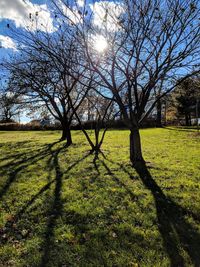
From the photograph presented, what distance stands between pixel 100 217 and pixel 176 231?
1118 mm

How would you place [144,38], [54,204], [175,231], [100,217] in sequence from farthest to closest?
[144,38] → [54,204] → [100,217] → [175,231]

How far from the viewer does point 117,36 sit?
20.6ft

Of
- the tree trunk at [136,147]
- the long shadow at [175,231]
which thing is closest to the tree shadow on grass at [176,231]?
the long shadow at [175,231]

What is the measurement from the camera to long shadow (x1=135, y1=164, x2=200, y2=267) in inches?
101

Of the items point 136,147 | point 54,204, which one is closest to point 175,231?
point 54,204

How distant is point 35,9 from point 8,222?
16.0ft

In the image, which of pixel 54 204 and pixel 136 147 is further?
pixel 136 147

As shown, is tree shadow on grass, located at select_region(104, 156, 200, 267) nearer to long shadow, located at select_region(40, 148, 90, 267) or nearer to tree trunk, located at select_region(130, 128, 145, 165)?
long shadow, located at select_region(40, 148, 90, 267)

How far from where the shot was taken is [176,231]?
3.06 m

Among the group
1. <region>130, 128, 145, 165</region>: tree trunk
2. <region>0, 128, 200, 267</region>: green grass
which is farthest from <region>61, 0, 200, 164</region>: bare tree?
<region>0, 128, 200, 267</region>: green grass

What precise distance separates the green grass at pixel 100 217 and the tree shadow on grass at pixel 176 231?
0.03 ft

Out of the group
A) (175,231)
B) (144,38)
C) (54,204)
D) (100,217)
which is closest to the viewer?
(175,231)

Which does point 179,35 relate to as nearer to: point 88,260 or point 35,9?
point 35,9

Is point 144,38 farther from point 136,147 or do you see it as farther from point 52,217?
point 52,217
